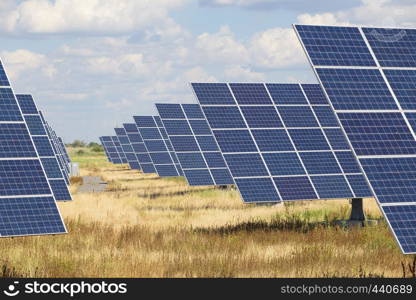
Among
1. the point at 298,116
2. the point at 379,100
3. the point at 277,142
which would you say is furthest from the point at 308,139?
the point at 379,100

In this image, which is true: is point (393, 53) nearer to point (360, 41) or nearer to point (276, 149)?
point (360, 41)

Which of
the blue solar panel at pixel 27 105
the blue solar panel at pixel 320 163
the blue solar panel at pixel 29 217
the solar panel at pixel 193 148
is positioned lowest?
the blue solar panel at pixel 29 217

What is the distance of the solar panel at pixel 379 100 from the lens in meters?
16.8

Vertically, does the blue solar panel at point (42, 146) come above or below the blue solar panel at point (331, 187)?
above

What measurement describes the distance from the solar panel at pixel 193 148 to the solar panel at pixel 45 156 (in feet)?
30.2

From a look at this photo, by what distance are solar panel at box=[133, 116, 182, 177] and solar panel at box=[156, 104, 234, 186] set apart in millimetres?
Result: 9121

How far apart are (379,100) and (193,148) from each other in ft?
92.4

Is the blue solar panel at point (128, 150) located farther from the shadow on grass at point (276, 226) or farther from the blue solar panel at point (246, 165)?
the shadow on grass at point (276, 226)

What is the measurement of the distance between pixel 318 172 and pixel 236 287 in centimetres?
1425

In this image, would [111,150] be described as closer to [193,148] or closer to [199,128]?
[199,128]

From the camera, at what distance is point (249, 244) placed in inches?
867

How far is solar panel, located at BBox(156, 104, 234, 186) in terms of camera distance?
44.2 metres

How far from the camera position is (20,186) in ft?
61.0

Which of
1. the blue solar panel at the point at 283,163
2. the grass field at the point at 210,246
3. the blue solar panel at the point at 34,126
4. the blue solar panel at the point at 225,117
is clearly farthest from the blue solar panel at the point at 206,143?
the blue solar panel at the point at 283,163
